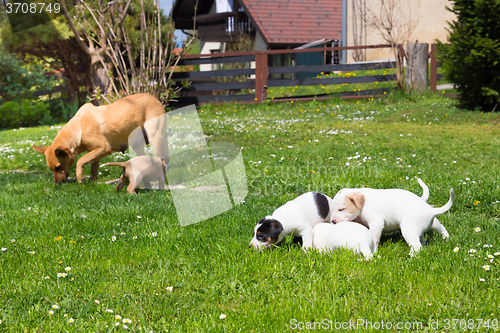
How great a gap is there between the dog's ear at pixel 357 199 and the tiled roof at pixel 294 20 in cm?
2382

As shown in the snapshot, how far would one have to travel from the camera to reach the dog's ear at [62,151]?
6609 millimetres

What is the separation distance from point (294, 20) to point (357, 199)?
27439 millimetres

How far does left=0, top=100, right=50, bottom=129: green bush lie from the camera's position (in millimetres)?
18375

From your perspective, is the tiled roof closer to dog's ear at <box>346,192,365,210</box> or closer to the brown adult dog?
the brown adult dog

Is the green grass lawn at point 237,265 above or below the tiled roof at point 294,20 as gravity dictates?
below

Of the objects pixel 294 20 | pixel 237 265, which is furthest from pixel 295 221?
pixel 294 20

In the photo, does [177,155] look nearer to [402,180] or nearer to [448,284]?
[402,180]

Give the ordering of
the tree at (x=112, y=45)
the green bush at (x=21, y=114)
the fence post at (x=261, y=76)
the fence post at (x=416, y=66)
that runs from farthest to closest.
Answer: the green bush at (x=21, y=114), the fence post at (x=261, y=76), the fence post at (x=416, y=66), the tree at (x=112, y=45)

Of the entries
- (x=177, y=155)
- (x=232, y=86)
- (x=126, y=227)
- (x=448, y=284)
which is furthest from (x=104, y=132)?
(x=232, y=86)

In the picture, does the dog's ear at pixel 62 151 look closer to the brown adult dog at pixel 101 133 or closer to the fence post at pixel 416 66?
the brown adult dog at pixel 101 133

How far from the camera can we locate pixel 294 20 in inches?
1144

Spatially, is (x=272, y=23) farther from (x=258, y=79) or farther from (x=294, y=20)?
(x=258, y=79)

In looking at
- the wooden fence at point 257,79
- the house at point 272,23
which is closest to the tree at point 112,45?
the wooden fence at point 257,79

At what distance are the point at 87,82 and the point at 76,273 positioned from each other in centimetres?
1977
